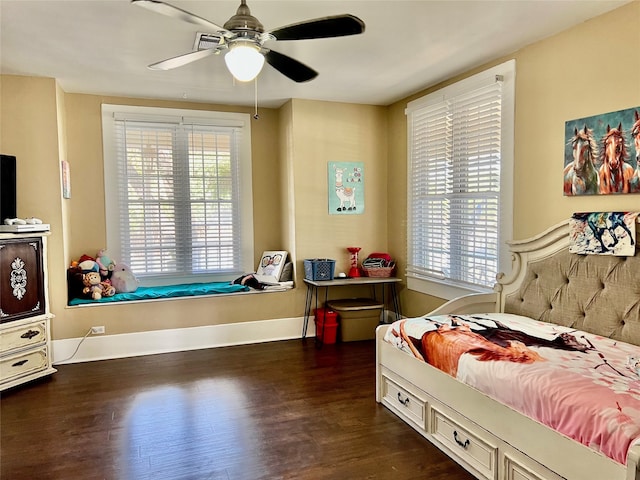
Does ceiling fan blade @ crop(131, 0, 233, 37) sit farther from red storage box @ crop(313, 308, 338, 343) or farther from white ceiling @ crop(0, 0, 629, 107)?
red storage box @ crop(313, 308, 338, 343)

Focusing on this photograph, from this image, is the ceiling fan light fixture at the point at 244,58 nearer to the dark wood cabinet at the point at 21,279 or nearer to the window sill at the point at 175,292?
the dark wood cabinet at the point at 21,279

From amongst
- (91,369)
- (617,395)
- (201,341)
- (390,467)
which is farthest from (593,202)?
(91,369)

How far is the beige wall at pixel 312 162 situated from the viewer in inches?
115

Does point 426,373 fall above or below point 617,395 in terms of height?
below

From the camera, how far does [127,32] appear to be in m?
3.00

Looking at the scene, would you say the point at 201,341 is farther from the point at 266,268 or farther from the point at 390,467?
the point at 390,467

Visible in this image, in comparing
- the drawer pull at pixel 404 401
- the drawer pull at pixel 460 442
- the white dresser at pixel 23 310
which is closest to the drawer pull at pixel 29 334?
the white dresser at pixel 23 310

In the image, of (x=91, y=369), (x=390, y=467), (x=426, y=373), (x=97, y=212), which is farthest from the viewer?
(x=97, y=212)

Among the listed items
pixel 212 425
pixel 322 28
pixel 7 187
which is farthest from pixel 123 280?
pixel 322 28

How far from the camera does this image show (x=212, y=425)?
113 inches

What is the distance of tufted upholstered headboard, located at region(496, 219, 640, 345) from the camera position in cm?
257

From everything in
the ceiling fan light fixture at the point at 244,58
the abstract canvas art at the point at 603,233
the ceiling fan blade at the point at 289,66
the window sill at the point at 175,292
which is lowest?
the window sill at the point at 175,292

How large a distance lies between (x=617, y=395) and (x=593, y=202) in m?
1.53

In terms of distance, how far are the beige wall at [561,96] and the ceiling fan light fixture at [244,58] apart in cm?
211
